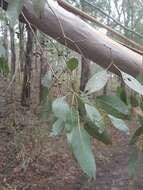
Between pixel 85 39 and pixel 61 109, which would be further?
pixel 85 39

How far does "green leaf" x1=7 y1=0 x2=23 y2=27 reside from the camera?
86cm

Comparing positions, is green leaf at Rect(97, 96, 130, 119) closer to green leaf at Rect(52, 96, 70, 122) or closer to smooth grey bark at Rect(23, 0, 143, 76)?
green leaf at Rect(52, 96, 70, 122)

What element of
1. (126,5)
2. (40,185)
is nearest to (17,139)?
(40,185)

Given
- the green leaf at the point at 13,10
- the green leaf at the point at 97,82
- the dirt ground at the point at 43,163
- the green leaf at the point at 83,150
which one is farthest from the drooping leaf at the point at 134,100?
the dirt ground at the point at 43,163

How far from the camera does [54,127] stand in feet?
2.89

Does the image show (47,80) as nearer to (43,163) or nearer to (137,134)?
(137,134)

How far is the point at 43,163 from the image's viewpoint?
6988 millimetres

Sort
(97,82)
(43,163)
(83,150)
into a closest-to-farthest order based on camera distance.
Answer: (83,150) → (97,82) → (43,163)

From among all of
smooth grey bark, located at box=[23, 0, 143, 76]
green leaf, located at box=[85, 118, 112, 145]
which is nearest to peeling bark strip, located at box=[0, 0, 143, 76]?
smooth grey bark, located at box=[23, 0, 143, 76]

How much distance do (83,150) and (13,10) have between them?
13.5 inches

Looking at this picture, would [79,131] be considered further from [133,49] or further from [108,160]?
[108,160]

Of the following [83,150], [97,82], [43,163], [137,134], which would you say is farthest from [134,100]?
[43,163]

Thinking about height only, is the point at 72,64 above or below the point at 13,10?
below

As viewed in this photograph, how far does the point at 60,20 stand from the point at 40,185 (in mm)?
5224
